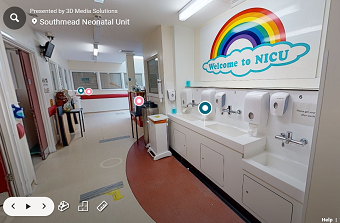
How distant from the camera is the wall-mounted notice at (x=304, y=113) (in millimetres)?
1283

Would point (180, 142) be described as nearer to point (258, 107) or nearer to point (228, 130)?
point (228, 130)

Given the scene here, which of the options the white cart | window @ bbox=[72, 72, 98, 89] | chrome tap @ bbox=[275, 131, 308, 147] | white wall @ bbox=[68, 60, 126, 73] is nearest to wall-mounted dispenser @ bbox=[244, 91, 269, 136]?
chrome tap @ bbox=[275, 131, 308, 147]

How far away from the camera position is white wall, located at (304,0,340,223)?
2.60ft

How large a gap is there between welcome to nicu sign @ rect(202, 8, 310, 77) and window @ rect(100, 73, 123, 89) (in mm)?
6730

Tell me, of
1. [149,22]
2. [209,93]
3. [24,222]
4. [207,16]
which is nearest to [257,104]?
[209,93]

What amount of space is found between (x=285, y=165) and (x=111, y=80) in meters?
8.23

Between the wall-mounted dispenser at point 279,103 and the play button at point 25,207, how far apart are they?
2.82 m

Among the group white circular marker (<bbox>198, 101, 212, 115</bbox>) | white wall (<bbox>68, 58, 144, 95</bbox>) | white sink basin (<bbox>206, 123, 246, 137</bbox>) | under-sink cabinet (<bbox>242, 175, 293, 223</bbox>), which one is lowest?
under-sink cabinet (<bbox>242, 175, 293, 223</bbox>)

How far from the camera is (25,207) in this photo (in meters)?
1.66

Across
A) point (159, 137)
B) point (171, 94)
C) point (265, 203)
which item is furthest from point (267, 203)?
point (171, 94)

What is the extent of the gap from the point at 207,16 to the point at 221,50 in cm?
68

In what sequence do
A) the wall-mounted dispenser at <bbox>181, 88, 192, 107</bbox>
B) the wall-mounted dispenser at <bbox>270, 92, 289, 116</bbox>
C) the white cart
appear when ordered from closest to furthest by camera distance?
the wall-mounted dispenser at <bbox>270, 92, 289, 116</bbox> → the white cart → the wall-mounted dispenser at <bbox>181, 88, 192, 107</bbox>

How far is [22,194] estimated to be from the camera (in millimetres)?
1858

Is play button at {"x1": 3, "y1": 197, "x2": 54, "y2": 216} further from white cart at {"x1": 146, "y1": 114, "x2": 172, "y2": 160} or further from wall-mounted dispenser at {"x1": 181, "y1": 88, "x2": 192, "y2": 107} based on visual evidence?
wall-mounted dispenser at {"x1": 181, "y1": 88, "x2": 192, "y2": 107}
